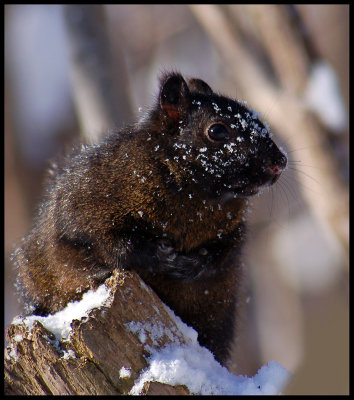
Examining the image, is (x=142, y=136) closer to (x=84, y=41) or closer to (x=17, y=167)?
(x=84, y=41)

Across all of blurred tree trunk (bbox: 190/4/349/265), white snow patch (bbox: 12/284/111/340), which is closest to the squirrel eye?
white snow patch (bbox: 12/284/111/340)

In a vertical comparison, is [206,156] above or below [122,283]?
above

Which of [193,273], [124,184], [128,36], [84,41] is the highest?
[128,36]

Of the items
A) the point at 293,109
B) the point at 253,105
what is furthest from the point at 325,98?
the point at 253,105

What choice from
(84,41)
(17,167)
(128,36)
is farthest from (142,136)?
(128,36)

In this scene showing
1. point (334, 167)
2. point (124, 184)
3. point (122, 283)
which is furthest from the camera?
point (334, 167)

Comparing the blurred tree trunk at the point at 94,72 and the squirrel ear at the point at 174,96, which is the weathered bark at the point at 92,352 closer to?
the squirrel ear at the point at 174,96

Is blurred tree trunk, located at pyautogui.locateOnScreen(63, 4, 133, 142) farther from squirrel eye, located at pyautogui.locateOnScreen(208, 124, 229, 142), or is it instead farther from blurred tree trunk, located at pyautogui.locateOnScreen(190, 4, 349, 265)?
squirrel eye, located at pyautogui.locateOnScreen(208, 124, 229, 142)
